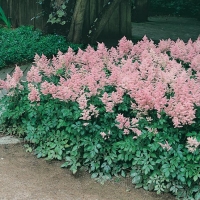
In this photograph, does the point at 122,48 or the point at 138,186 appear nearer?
the point at 138,186

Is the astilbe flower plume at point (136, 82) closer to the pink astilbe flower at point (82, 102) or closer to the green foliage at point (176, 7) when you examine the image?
the pink astilbe flower at point (82, 102)

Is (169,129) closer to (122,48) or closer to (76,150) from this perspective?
(76,150)

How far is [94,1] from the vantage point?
333 inches

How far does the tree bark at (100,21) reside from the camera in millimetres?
7855

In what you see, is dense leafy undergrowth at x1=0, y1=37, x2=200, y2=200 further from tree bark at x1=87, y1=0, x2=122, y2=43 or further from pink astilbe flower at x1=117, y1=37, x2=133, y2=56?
tree bark at x1=87, y1=0, x2=122, y2=43

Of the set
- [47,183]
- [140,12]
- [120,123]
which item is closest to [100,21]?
[120,123]

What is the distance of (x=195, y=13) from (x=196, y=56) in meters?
11.5

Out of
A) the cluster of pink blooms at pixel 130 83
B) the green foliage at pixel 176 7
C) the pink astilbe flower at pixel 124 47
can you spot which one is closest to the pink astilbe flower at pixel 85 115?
the cluster of pink blooms at pixel 130 83

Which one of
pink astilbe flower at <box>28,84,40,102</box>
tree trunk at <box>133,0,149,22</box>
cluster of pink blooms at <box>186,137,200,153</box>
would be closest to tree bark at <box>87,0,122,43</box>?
pink astilbe flower at <box>28,84,40,102</box>

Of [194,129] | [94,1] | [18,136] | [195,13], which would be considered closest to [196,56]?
[194,129]

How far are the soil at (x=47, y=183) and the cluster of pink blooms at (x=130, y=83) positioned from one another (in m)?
0.51

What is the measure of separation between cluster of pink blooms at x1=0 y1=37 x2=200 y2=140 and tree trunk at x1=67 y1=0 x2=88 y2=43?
2.41 m

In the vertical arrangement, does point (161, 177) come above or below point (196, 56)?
below

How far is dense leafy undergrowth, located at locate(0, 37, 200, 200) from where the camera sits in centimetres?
355
